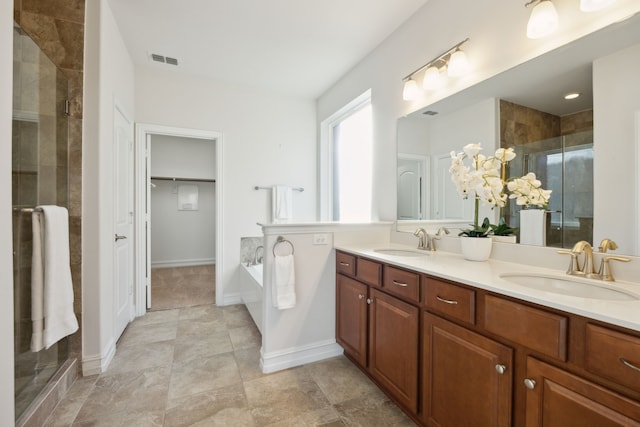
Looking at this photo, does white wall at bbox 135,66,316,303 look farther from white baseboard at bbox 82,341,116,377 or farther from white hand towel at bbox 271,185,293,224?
white baseboard at bbox 82,341,116,377

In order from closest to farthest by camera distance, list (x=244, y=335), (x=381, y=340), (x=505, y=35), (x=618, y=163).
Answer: (x=618, y=163) < (x=505, y=35) < (x=381, y=340) < (x=244, y=335)

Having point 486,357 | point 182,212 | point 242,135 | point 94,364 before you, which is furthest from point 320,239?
point 182,212

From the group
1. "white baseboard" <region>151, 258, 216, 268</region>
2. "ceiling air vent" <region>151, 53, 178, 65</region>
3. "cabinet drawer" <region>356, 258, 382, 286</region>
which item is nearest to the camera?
"cabinet drawer" <region>356, 258, 382, 286</region>

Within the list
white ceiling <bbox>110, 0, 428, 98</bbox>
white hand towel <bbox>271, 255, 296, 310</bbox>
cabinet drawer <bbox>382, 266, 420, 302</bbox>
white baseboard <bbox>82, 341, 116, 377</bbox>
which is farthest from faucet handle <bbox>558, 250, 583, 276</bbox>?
white baseboard <bbox>82, 341, 116, 377</bbox>

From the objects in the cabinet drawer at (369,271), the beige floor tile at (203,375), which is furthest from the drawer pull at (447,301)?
the beige floor tile at (203,375)

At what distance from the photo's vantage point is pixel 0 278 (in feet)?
3.34

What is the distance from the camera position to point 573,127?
1.33 metres

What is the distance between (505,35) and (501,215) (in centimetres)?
→ 101

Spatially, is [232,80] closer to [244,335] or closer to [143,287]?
[143,287]

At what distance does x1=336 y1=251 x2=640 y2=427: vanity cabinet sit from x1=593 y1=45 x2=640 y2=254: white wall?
62 cm

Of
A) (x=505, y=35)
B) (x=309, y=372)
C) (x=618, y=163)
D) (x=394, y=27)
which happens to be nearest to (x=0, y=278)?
(x=309, y=372)

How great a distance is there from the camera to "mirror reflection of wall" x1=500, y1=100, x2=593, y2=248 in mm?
1292

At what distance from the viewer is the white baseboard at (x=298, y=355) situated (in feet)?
6.86

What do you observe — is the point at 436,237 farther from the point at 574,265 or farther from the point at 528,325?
the point at 528,325
